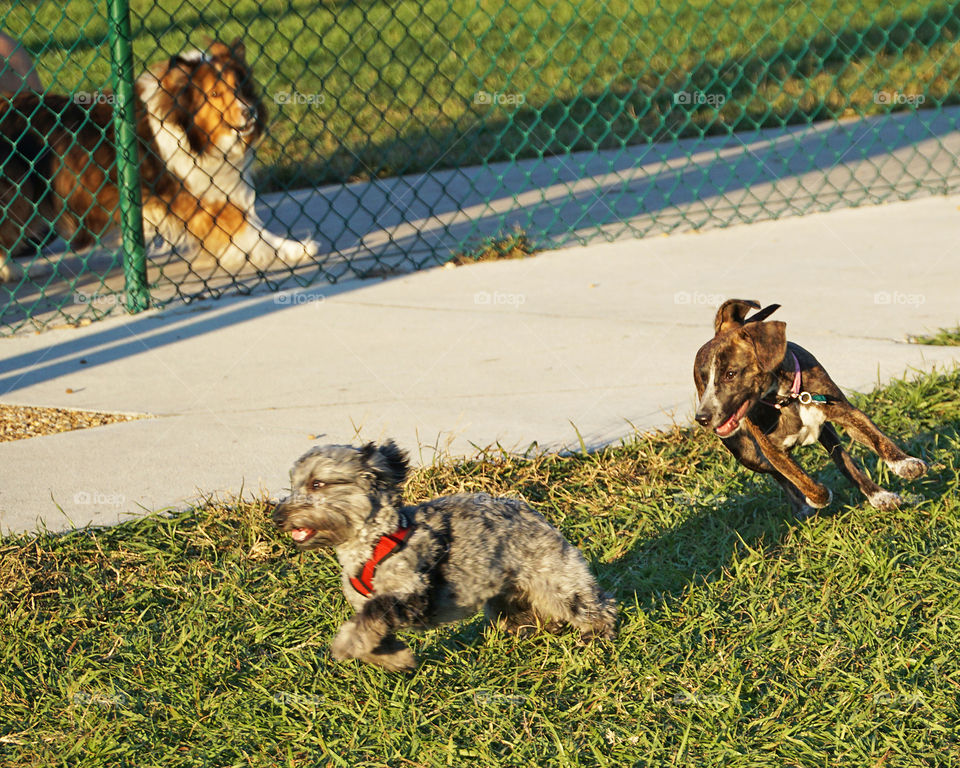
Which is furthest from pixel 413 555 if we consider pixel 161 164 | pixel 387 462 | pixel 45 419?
pixel 161 164

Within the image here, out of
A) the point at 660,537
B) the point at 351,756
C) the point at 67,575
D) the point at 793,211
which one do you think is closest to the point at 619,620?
the point at 660,537

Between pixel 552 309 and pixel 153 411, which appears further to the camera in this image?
pixel 552 309

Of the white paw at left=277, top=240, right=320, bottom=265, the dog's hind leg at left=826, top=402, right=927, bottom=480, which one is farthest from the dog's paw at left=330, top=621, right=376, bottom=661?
the white paw at left=277, top=240, right=320, bottom=265

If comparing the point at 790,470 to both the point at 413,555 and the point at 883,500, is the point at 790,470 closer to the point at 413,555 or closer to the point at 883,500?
the point at 883,500

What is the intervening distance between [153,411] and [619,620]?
2343mm

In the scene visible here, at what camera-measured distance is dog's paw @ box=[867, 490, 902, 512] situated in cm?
368

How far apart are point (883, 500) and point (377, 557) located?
1.63m

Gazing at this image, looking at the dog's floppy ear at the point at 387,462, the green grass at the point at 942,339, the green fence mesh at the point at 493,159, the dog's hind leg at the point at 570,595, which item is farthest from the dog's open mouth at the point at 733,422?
the green fence mesh at the point at 493,159

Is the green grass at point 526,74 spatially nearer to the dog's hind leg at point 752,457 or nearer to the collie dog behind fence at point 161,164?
the collie dog behind fence at point 161,164

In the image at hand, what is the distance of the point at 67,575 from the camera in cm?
361

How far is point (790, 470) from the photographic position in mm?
3504

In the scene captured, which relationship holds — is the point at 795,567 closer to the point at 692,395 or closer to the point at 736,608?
the point at 736,608

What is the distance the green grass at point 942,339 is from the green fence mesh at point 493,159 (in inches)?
86.5

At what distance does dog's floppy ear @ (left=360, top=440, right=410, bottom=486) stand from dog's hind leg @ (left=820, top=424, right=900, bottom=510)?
4.58 ft
